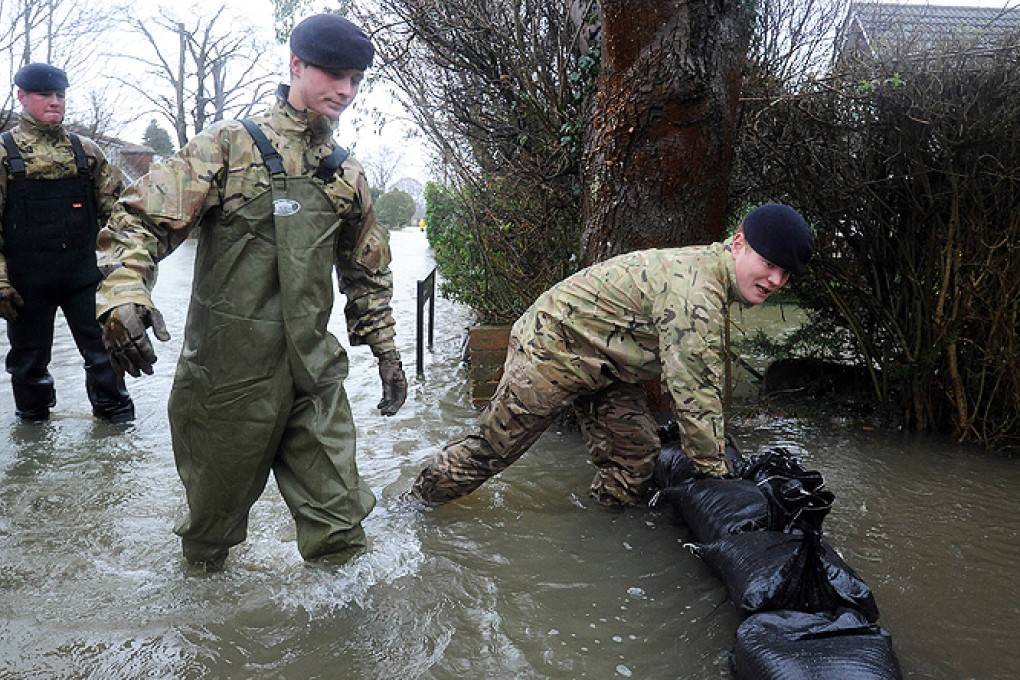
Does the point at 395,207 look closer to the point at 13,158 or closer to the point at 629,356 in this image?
the point at 13,158

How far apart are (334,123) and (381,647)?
6.17 ft

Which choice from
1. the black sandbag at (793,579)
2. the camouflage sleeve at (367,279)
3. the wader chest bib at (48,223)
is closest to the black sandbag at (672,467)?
the black sandbag at (793,579)

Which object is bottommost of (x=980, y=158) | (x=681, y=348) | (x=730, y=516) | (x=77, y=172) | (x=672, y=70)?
(x=730, y=516)

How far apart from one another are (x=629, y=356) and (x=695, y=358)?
0.46m

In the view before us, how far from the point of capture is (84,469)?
15.2 feet

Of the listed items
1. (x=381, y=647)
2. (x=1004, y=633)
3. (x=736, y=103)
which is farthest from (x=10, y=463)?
(x=1004, y=633)

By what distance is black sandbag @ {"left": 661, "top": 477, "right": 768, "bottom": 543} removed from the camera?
3338mm

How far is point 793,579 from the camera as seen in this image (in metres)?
2.66

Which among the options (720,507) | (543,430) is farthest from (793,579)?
(543,430)

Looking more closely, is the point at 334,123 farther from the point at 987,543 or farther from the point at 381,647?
the point at 987,543

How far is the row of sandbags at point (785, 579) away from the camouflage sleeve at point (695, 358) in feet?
1.09

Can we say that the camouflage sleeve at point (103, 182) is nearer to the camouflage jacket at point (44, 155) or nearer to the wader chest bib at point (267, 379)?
the camouflage jacket at point (44, 155)

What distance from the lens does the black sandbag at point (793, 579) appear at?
2.64m

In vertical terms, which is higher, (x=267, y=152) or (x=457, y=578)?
(x=267, y=152)
